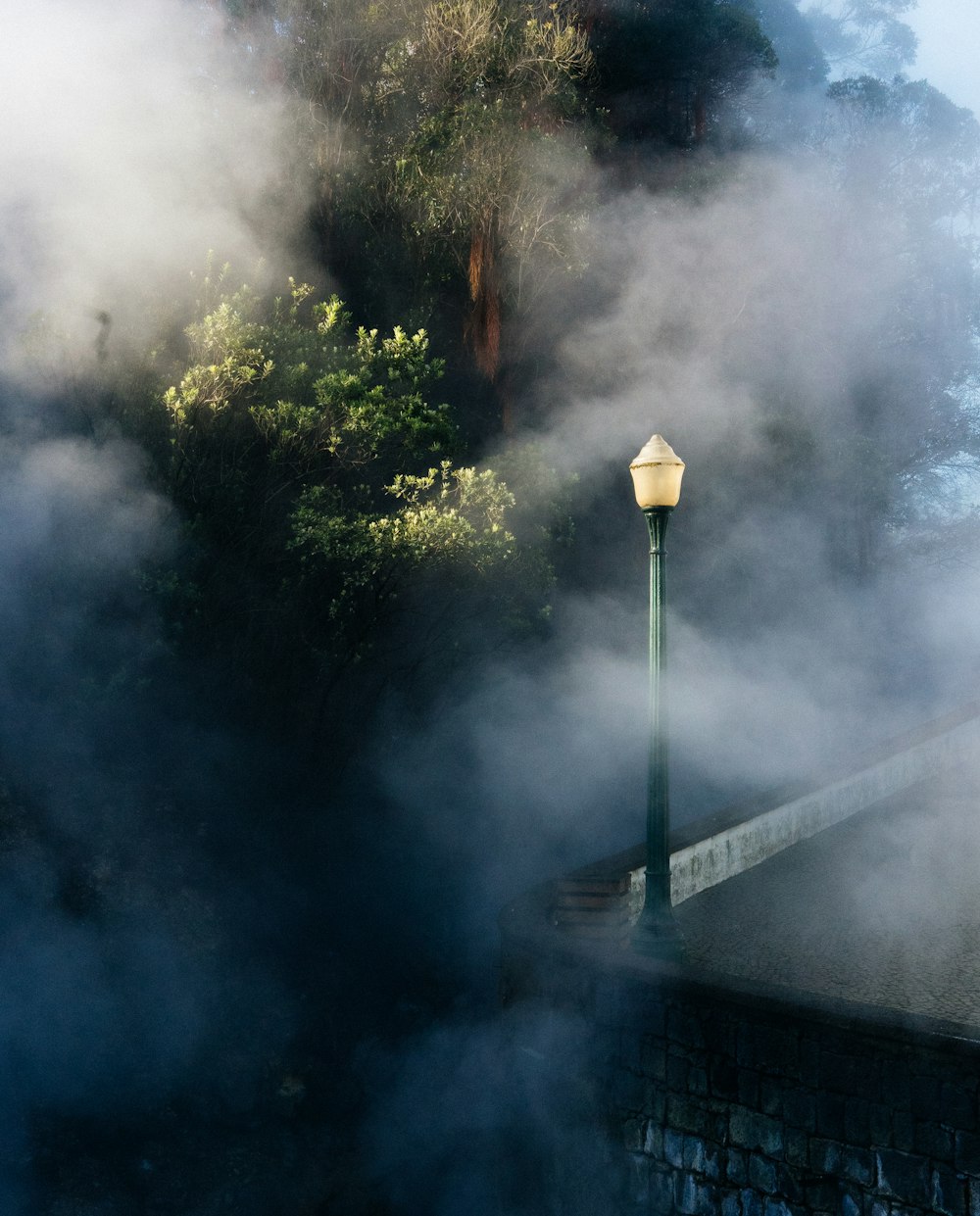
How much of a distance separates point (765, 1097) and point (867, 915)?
187cm

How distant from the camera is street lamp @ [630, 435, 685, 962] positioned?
4129 millimetres

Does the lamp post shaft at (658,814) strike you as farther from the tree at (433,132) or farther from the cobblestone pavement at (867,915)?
the tree at (433,132)

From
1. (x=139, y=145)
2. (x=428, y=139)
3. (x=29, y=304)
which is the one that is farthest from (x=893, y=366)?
(x=29, y=304)

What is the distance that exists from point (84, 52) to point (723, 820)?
21.7 feet

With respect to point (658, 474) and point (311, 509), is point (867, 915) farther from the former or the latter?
point (311, 509)

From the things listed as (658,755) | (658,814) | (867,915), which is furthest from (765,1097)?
(867,915)

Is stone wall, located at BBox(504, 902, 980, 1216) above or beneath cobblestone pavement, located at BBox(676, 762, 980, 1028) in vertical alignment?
beneath

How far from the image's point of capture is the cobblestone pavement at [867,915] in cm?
425

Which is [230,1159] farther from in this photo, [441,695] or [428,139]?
[428,139]

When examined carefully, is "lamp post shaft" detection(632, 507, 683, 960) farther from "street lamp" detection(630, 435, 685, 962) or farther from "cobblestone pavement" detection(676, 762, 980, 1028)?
"cobblestone pavement" detection(676, 762, 980, 1028)

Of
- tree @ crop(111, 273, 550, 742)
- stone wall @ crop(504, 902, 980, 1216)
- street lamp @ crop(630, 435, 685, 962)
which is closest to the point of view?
stone wall @ crop(504, 902, 980, 1216)

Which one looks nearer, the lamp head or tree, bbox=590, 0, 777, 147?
the lamp head

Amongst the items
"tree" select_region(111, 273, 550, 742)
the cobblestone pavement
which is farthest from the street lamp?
"tree" select_region(111, 273, 550, 742)

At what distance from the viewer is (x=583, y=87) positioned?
844cm
